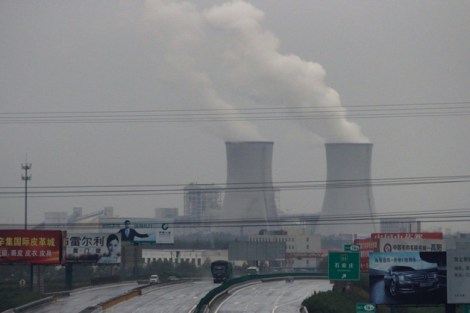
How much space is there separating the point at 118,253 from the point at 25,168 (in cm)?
1856

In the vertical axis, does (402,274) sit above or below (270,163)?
below

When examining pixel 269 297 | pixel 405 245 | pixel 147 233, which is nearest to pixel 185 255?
pixel 147 233

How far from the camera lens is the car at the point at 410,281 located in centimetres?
4356

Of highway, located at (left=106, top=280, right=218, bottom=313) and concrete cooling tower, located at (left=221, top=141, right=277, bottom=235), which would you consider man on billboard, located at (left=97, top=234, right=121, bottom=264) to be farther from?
concrete cooling tower, located at (left=221, top=141, right=277, bottom=235)

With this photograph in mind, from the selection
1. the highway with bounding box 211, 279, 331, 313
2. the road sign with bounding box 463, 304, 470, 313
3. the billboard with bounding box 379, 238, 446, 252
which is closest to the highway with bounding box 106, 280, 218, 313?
the highway with bounding box 211, 279, 331, 313

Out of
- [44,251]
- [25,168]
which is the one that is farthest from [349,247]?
[25,168]

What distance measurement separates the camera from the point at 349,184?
10544 centimetres

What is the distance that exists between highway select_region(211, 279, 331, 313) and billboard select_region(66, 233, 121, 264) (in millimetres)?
11859

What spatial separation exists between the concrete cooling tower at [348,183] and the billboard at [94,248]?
3342cm

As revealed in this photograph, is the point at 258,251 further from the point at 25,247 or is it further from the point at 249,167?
the point at 25,247

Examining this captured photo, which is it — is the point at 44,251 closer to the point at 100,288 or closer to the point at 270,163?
the point at 100,288

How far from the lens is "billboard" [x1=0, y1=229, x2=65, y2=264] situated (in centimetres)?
6594

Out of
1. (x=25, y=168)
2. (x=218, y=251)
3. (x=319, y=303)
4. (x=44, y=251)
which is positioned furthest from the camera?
(x=218, y=251)

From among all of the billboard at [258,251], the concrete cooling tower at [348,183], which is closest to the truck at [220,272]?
the concrete cooling tower at [348,183]
